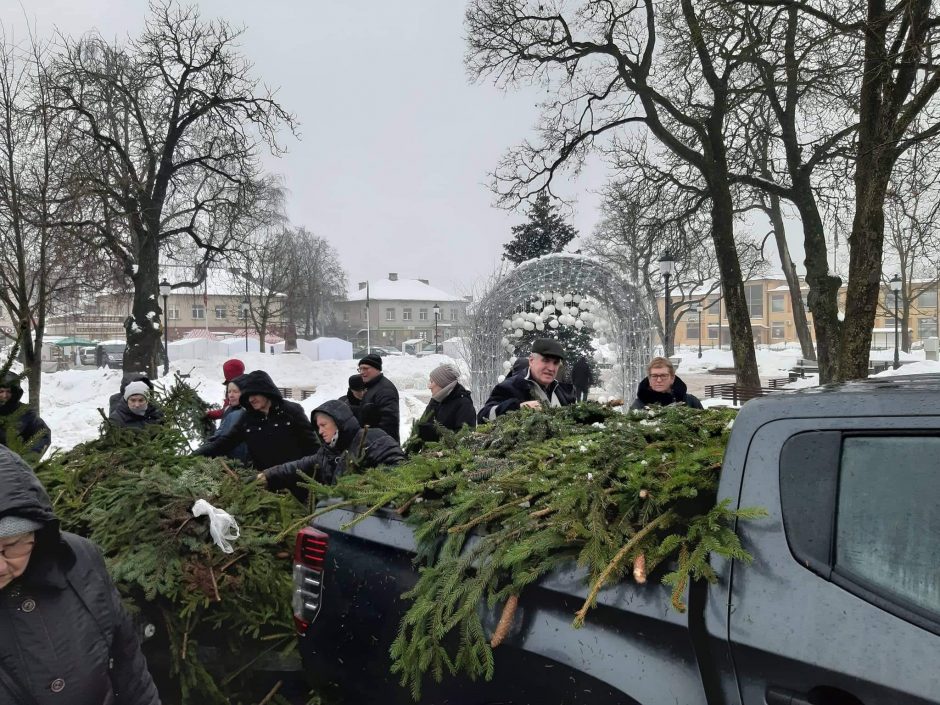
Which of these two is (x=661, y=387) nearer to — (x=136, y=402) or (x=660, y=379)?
(x=660, y=379)

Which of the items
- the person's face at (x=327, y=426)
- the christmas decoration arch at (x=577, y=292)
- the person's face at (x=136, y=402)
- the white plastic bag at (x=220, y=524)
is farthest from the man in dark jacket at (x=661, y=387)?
the christmas decoration arch at (x=577, y=292)

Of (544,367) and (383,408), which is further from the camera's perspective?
(383,408)

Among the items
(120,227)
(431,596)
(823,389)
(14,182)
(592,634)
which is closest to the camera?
(592,634)

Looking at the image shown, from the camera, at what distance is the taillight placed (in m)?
2.77

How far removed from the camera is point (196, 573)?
11.4 feet

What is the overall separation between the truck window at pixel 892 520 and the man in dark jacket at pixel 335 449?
3.02 metres

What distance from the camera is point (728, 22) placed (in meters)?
11.7

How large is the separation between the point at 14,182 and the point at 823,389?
1213 cm

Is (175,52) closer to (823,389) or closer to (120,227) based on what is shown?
(120,227)

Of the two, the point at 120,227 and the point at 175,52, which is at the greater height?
the point at 175,52

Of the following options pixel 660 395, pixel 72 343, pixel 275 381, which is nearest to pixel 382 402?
pixel 660 395

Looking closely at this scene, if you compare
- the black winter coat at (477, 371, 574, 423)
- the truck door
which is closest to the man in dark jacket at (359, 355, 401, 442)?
the black winter coat at (477, 371, 574, 423)

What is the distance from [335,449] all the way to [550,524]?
2.76m

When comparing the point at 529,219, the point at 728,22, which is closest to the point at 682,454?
the point at 728,22
